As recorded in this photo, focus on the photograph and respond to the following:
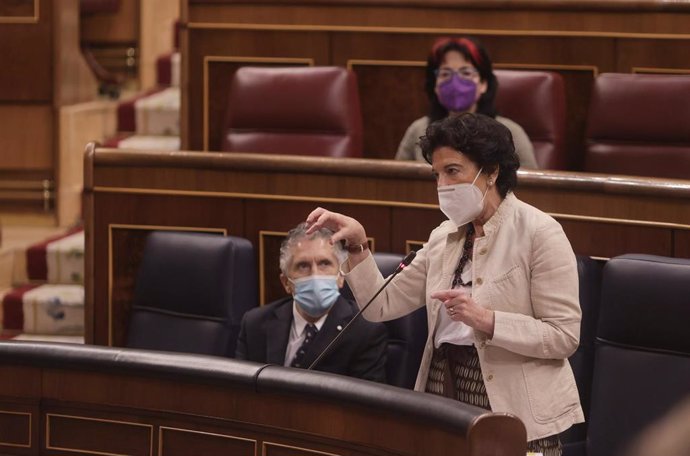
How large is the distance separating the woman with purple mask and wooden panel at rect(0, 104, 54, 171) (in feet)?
2.44

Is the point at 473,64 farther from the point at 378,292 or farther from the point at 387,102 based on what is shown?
the point at 378,292

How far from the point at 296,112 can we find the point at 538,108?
0.29 m

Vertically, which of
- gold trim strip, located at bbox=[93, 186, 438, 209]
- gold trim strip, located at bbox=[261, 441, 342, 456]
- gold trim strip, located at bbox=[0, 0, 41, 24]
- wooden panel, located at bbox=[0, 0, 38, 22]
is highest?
wooden panel, located at bbox=[0, 0, 38, 22]

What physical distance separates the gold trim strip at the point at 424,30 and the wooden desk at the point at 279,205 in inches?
17.0

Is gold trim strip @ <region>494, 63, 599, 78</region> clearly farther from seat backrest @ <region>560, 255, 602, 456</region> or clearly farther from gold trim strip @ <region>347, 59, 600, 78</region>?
seat backrest @ <region>560, 255, 602, 456</region>

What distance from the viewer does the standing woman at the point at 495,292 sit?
32.2 inches

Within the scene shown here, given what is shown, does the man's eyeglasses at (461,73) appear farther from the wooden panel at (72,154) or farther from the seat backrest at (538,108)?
the wooden panel at (72,154)

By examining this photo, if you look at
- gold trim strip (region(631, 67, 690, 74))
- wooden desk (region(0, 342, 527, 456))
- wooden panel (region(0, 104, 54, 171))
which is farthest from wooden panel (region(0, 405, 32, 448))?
wooden panel (region(0, 104, 54, 171))

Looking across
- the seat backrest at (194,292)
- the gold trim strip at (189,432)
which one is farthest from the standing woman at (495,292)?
the seat backrest at (194,292)

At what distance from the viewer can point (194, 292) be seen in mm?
1206

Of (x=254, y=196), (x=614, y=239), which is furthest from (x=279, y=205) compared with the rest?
(x=614, y=239)

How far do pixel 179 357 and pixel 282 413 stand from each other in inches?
3.7

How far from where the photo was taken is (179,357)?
87cm

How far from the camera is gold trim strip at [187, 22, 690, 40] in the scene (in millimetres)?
1534
